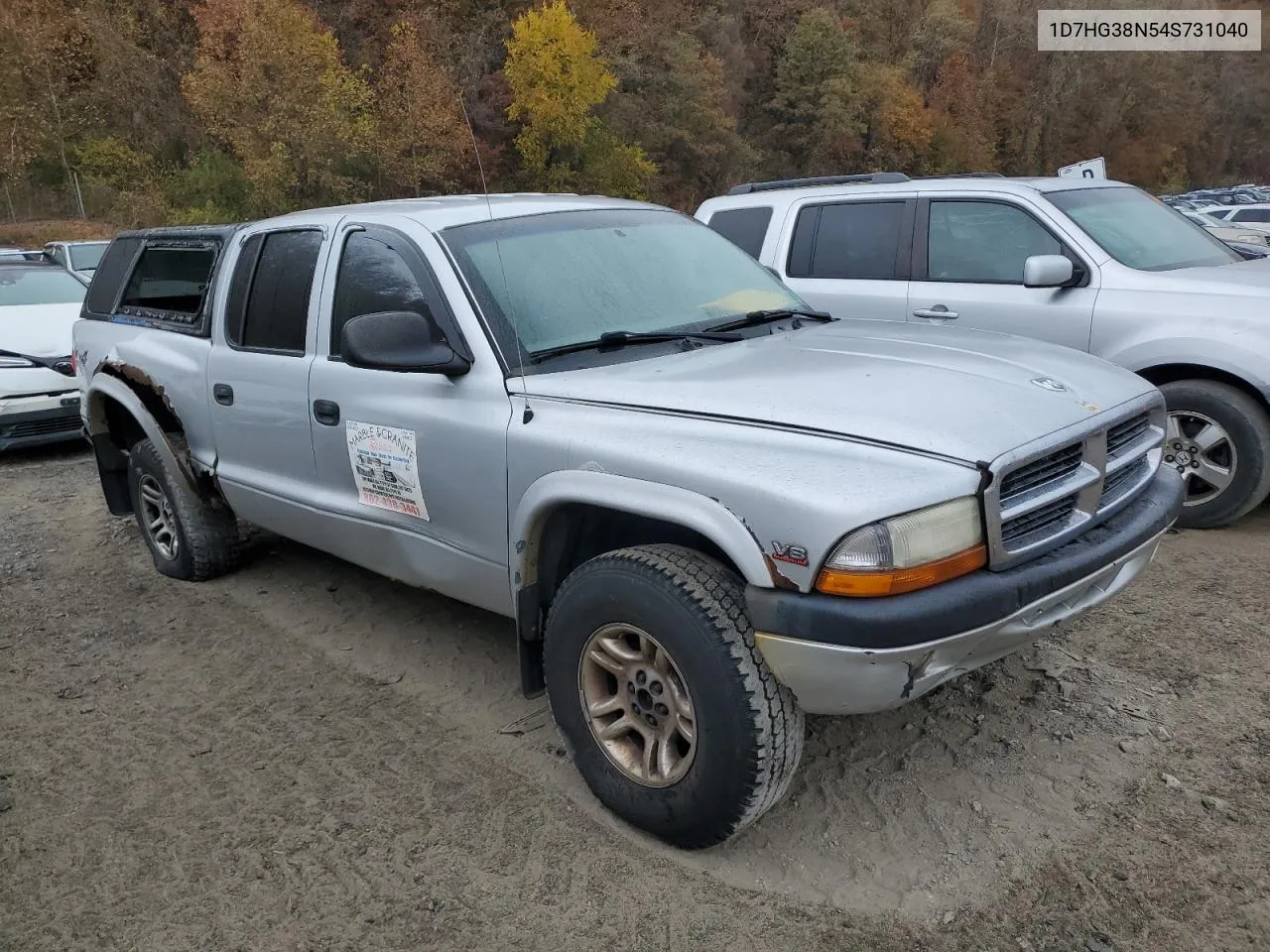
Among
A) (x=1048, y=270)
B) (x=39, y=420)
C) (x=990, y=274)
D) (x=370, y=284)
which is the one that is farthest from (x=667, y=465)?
(x=39, y=420)

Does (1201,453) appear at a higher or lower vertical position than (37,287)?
lower

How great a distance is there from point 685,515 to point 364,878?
1.39m

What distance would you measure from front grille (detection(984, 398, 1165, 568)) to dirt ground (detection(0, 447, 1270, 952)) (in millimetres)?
871

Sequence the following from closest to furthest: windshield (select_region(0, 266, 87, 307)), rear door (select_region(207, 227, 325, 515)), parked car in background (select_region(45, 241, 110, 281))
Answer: rear door (select_region(207, 227, 325, 515)), windshield (select_region(0, 266, 87, 307)), parked car in background (select_region(45, 241, 110, 281))

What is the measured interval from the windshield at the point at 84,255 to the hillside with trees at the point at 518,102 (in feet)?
35.0

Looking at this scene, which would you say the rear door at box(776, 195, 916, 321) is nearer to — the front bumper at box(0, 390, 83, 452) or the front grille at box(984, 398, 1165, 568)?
the front grille at box(984, 398, 1165, 568)

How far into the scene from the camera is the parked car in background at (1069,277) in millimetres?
4875

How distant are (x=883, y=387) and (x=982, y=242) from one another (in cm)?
344

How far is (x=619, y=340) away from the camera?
10.5ft

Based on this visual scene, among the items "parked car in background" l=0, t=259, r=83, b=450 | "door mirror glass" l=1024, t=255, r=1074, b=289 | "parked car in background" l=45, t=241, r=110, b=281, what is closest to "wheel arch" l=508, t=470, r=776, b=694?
Result: "door mirror glass" l=1024, t=255, r=1074, b=289

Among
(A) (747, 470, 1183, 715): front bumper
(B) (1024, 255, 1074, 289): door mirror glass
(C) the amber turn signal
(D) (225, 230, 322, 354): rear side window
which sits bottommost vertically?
(A) (747, 470, 1183, 715): front bumper

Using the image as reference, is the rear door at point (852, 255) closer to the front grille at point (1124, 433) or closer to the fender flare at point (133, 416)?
the front grille at point (1124, 433)

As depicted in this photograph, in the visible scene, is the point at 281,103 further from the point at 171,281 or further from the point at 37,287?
the point at 171,281

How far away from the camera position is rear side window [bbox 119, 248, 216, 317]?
15.2ft
